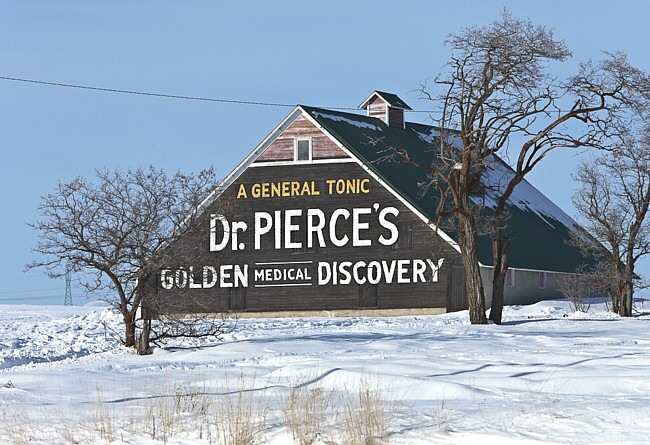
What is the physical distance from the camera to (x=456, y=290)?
45.0 m

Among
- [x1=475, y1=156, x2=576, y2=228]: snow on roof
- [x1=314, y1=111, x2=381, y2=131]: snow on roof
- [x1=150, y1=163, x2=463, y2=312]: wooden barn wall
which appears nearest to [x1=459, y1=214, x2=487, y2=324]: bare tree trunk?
[x1=150, y1=163, x2=463, y2=312]: wooden barn wall

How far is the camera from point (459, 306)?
45062 millimetres

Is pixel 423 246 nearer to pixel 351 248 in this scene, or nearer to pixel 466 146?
pixel 351 248

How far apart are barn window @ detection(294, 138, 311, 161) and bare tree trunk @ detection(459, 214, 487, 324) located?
536 inches

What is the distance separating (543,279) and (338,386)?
39.4m

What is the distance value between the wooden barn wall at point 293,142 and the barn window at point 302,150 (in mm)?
170

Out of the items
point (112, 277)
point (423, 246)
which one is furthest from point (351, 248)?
point (112, 277)

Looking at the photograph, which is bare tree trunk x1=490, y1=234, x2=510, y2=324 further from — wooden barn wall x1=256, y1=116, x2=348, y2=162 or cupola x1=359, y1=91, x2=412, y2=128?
cupola x1=359, y1=91, x2=412, y2=128

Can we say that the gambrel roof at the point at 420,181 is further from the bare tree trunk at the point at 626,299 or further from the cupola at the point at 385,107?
the bare tree trunk at the point at 626,299

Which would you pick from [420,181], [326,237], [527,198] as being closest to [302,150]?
[326,237]

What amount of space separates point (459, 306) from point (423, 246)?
2.81m

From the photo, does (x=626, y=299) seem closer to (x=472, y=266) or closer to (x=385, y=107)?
(x=472, y=266)

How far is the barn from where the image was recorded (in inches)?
1781

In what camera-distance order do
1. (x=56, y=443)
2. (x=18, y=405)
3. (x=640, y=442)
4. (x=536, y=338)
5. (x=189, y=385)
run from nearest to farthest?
(x=640, y=442), (x=56, y=443), (x=18, y=405), (x=189, y=385), (x=536, y=338)
